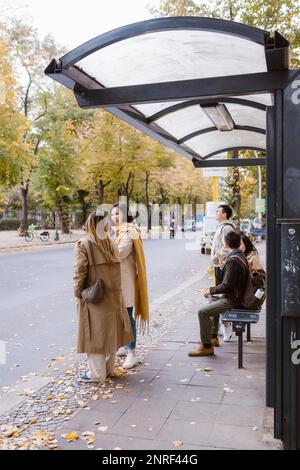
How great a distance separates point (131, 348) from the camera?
5965 millimetres

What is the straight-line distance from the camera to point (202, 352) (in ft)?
20.6

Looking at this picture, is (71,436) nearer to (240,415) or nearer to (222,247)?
(240,415)

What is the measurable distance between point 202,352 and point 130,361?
Result: 0.98m

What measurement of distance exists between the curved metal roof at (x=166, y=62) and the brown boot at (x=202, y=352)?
2.89 meters

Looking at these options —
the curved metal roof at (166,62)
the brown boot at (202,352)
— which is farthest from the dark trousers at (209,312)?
the curved metal roof at (166,62)

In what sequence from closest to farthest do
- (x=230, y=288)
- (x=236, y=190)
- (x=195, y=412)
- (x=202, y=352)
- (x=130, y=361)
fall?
(x=195, y=412) → (x=130, y=361) → (x=230, y=288) → (x=202, y=352) → (x=236, y=190)

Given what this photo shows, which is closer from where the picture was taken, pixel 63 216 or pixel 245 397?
pixel 245 397

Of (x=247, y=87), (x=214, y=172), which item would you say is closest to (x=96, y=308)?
(x=247, y=87)

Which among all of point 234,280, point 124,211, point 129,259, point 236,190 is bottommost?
point 234,280

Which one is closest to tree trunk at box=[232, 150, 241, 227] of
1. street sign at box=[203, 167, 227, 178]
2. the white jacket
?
street sign at box=[203, 167, 227, 178]

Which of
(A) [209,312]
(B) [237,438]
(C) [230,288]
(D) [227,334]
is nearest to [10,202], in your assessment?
(D) [227,334]

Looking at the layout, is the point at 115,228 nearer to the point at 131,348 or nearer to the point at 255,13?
the point at 131,348

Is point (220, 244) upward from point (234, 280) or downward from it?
upward

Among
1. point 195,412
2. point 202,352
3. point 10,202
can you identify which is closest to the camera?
point 195,412
